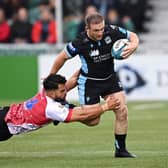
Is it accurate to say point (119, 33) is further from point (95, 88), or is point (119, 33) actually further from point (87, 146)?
point (87, 146)

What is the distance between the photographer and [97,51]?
12.6 m

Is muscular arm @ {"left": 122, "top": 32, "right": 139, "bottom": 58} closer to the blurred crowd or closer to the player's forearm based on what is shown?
the player's forearm

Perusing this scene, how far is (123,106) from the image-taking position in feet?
41.0

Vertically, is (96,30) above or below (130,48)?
above

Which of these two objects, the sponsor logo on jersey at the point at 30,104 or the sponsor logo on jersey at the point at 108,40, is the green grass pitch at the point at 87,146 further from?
the sponsor logo on jersey at the point at 108,40

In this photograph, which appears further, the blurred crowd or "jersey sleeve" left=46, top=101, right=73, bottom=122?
the blurred crowd

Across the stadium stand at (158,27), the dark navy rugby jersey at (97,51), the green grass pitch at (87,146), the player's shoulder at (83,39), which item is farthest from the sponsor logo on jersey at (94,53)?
the stadium stand at (158,27)

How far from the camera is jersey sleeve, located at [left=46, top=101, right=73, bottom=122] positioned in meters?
11.6

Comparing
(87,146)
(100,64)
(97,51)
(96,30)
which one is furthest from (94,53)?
(87,146)

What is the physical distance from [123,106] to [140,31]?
14824 mm

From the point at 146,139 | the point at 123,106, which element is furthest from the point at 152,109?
the point at 123,106

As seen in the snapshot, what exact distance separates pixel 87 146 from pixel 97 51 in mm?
1968

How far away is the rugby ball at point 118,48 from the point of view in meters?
12.4

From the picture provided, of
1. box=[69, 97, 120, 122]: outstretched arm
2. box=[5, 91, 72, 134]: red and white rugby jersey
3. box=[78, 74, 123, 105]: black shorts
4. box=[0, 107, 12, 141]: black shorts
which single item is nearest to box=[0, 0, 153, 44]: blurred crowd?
box=[78, 74, 123, 105]: black shorts
